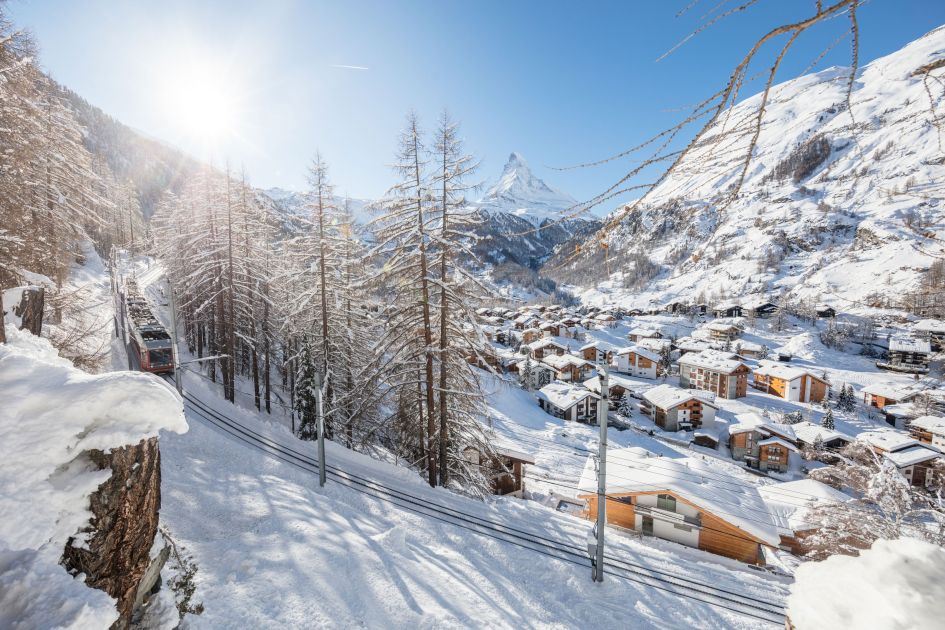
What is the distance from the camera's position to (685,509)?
46.3 ft

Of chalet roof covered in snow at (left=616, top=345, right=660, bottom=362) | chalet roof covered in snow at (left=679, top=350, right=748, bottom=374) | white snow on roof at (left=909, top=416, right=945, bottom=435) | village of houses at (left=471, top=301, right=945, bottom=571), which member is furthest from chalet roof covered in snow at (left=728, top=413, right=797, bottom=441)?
chalet roof covered in snow at (left=616, top=345, right=660, bottom=362)

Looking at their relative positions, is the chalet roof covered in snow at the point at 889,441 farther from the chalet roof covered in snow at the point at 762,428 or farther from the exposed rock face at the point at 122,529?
the exposed rock face at the point at 122,529

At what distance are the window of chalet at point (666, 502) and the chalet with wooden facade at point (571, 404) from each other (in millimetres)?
19660

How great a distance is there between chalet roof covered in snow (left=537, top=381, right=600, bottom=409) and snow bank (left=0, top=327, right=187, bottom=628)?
33.8 m

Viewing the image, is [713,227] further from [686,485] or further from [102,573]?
[686,485]

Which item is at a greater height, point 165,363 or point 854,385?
point 165,363

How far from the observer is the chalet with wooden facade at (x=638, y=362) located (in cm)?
4869

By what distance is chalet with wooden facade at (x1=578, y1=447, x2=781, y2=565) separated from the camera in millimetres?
13344

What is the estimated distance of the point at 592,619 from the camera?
6582mm

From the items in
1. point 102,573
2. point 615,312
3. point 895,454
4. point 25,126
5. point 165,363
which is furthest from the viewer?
point 615,312

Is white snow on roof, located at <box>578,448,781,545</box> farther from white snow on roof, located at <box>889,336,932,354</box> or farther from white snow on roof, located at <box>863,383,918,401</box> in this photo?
white snow on roof, located at <box>889,336,932,354</box>

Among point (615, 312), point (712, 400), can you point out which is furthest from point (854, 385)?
point (615, 312)

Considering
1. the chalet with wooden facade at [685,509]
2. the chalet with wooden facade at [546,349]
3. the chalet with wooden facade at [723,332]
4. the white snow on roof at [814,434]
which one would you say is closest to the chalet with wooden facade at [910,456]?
the white snow on roof at [814,434]

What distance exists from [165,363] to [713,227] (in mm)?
21379
